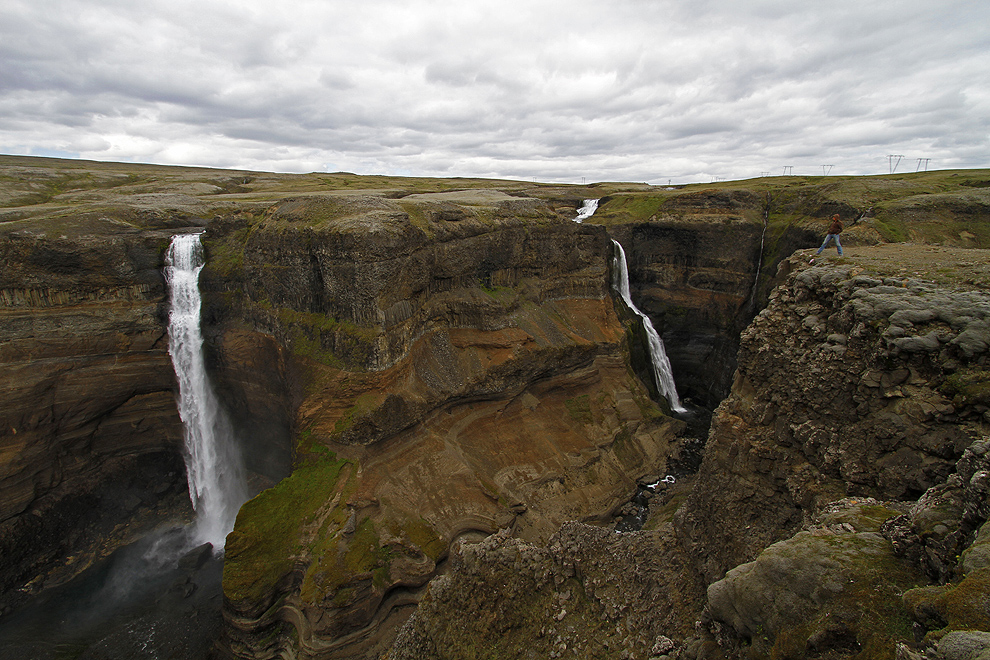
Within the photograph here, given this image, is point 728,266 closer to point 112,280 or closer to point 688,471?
point 688,471

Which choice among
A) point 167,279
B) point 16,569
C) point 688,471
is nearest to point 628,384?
point 688,471

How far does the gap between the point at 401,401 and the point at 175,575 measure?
43.5 ft

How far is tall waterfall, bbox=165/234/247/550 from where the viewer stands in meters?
24.2

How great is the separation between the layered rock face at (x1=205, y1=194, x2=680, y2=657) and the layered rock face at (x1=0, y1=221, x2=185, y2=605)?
3.56m

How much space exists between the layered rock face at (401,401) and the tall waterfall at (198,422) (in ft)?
4.10

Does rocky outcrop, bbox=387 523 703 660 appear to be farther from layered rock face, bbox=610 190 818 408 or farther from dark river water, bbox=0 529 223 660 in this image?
layered rock face, bbox=610 190 818 408

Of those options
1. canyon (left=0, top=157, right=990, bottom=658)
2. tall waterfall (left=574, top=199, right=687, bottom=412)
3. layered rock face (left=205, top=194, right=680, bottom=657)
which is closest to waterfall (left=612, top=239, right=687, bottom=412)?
tall waterfall (left=574, top=199, right=687, bottom=412)

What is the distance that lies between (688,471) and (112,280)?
32.7 meters

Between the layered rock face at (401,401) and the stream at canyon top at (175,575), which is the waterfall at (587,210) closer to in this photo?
the layered rock face at (401,401)

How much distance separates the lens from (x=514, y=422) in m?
25.0

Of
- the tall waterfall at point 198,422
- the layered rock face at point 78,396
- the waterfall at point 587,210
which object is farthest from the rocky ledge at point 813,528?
the waterfall at point 587,210

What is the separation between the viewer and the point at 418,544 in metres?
18.1

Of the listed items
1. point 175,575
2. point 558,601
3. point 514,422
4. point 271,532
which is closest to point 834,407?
A: point 558,601

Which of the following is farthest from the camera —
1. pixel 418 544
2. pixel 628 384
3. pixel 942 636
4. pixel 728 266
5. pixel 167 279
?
pixel 728 266
